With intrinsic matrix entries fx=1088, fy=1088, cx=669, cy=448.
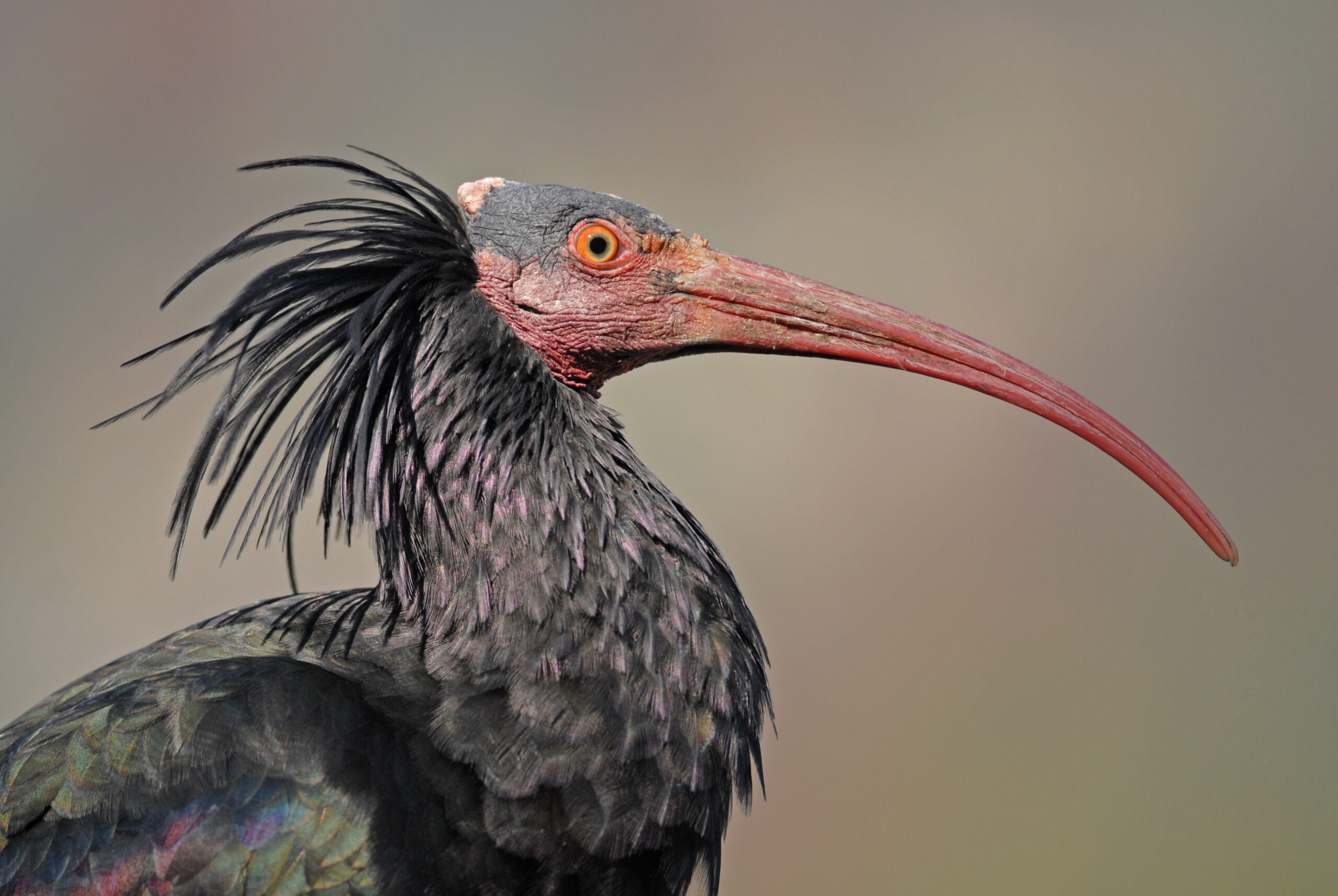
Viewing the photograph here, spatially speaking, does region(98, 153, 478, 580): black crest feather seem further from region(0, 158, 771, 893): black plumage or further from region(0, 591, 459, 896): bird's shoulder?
region(0, 591, 459, 896): bird's shoulder

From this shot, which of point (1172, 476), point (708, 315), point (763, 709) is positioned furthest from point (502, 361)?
point (1172, 476)

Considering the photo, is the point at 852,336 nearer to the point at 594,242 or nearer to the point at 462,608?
the point at 594,242

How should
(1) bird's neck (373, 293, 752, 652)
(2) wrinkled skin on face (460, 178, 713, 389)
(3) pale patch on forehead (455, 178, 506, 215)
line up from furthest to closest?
(3) pale patch on forehead (455, 178, 506, 215)
(2) wrinkled skin on face (460, 178, 713, 389)
(1) bird's neck (373, 293, 752, 652)

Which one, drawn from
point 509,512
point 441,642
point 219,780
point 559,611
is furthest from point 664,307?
point 219,780

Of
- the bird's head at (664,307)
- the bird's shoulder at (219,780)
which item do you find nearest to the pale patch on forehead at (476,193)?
the bird's head at (664,307)

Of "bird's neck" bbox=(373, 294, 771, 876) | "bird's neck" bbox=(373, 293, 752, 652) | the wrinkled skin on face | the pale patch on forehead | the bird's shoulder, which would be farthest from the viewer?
the pale patch on forehead

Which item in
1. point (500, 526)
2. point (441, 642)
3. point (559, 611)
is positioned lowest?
point (441, 642)

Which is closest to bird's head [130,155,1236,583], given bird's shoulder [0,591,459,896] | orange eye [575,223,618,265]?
orange eye [575,223,618,265]

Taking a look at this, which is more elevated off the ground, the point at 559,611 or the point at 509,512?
the point at 509,512
